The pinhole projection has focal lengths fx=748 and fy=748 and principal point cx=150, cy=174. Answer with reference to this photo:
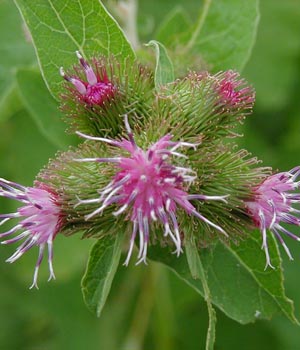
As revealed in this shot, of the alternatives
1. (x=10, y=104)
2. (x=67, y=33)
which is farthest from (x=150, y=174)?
(x=10, y=104)

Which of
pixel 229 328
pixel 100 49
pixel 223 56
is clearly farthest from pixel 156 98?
pixel 229 328

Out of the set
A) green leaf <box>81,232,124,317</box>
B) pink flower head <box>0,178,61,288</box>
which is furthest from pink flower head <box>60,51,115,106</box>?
green leaf <box>81,232,124,317</box>

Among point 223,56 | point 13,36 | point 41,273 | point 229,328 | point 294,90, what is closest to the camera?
point 223,56

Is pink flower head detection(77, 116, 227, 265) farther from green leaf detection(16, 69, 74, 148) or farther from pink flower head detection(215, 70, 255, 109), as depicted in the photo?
green leaf detection(16, 69, 74, 148)

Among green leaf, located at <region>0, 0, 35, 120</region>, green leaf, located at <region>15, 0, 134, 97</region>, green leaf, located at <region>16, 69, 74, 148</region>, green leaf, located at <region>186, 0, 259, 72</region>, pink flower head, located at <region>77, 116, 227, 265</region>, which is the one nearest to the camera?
pink flower head, located at <region>77, 116, 227, 265</region>

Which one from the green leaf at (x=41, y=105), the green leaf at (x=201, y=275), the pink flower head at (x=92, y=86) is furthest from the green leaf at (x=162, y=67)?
the green leaf at (x=41, y=105)

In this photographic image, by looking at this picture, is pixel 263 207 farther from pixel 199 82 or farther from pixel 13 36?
pixel 13 36
